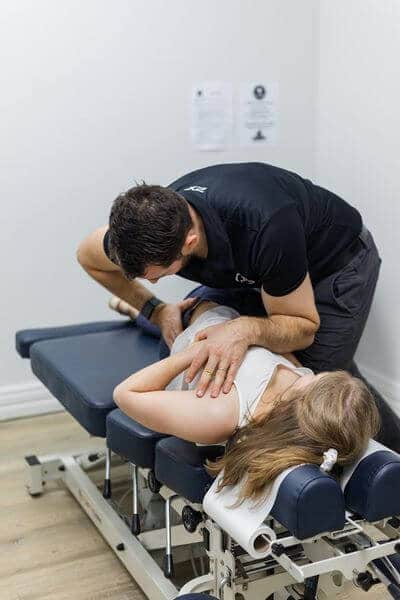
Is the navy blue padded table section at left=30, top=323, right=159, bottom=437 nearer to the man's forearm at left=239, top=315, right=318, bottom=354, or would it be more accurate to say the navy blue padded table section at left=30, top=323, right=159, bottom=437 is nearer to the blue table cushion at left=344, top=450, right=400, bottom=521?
the man's forearm at left=239, top=315, right=318, bottom=354

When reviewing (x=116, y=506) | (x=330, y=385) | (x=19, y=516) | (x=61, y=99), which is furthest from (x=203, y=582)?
(x=61, y=99)

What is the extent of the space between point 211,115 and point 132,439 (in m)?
1.74

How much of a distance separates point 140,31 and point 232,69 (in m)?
0.41

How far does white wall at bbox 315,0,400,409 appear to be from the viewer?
2961 millimetres

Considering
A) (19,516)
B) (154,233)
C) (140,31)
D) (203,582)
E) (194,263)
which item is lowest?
(19,516)

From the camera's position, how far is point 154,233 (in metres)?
1.71

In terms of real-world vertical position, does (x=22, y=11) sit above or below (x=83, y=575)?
above

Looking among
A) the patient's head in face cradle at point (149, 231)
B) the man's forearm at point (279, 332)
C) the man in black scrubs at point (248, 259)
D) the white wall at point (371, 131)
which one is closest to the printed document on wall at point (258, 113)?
the white wall at point (371, 131)

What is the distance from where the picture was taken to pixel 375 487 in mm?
1530

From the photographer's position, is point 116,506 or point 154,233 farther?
point 116,506

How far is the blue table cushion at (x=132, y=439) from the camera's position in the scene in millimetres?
1891

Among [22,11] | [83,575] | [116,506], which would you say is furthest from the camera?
[22,11]

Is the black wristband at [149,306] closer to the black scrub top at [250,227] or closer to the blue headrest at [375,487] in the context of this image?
the black scrub top at [250,227]

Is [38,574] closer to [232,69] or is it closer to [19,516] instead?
[19,516]
